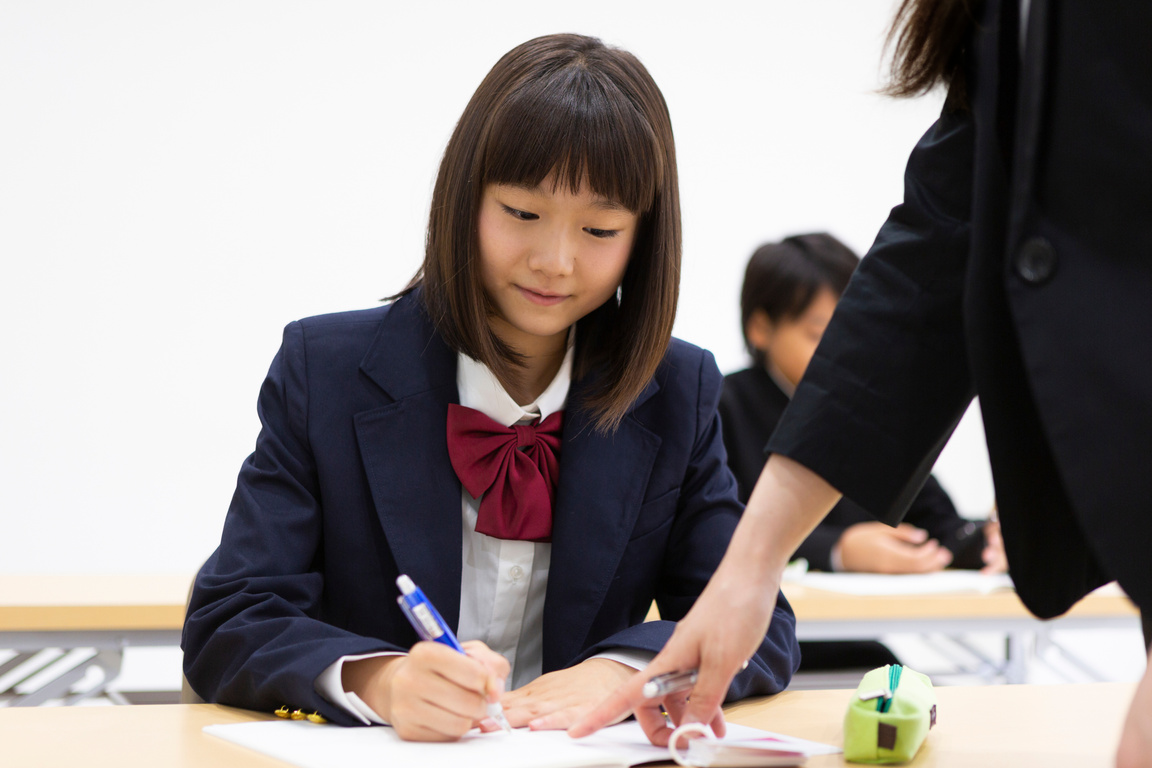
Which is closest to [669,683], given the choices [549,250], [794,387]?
[549,250]

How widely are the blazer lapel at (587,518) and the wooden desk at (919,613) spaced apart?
942 millimetres

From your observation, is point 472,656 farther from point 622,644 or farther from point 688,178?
point 688,178

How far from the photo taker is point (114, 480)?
135 inches

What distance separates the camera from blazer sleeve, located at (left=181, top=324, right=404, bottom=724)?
96cm

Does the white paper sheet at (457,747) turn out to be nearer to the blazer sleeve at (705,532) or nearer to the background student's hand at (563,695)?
the background student's hand at (563,695)

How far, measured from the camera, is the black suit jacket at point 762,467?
2857 millimetres

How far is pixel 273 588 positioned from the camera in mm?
1071

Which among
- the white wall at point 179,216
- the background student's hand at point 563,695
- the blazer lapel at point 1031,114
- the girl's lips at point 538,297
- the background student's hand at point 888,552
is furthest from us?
the white wall at point 179,216

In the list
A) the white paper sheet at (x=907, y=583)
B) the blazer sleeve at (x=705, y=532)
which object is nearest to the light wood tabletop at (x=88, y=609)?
the blazer sleeve at (x=705, y=532)

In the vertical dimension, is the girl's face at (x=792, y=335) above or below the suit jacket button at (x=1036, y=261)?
below

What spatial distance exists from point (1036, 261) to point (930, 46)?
22cm

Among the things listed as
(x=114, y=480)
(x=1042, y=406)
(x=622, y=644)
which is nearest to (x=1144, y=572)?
(x=1042, y=406)

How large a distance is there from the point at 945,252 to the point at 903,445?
0.51ft

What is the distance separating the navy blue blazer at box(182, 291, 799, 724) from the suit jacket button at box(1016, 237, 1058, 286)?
0.56 metres
